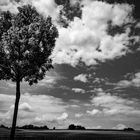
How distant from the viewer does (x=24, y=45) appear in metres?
35.5

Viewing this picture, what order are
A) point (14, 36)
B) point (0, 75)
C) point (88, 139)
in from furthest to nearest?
1. point (88, 139)
2. point (0, 75)
3. point (14, 36)

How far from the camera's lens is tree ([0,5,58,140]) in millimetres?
35344

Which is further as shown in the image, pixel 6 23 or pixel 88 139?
pixel 88 139

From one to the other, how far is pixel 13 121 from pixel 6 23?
15398 mm

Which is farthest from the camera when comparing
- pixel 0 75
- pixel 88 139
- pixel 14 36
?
pixel 88 139

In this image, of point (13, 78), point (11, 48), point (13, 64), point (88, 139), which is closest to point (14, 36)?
point (11, 48)

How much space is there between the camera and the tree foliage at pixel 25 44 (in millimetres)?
35375

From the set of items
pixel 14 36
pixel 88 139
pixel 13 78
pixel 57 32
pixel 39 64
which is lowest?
pixel 88 139

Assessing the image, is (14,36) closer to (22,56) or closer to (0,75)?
(22,56)

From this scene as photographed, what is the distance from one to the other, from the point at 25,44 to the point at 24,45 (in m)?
0.23

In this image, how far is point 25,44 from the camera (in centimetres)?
3556

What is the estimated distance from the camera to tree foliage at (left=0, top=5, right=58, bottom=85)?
116ft

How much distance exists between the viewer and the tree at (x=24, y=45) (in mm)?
35344

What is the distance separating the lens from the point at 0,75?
37156 mm
